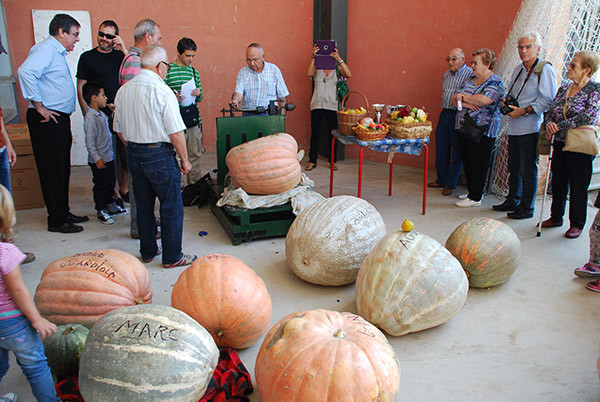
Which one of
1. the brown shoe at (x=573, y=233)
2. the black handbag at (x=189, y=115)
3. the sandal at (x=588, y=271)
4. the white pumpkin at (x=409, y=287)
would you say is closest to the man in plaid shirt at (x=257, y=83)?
the black handbag at (x=189, y=115)

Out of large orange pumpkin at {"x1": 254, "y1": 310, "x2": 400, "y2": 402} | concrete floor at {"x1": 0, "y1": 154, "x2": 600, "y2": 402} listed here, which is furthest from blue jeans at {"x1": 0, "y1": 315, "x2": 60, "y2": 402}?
large orange pumpkin at {"x1": 254, "y1": 310, "x2": 400, "y2": 402}

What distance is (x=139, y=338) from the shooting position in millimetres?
2137

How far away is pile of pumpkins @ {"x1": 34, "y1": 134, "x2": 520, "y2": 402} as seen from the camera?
6.86ft

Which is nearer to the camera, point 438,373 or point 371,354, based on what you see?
point 371,354

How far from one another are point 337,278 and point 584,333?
175 centimetres

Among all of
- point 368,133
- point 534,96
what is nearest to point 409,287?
point 368,133

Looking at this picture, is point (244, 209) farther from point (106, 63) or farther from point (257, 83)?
point (106, 63)

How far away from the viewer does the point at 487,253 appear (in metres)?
3.56

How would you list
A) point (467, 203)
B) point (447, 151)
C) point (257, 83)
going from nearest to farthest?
point (467, 203) → point (257, 83) → point (447, 151)

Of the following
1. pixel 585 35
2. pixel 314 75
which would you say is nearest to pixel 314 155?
pixel 314 75

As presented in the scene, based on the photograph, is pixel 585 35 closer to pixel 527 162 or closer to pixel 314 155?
pixel 527 162

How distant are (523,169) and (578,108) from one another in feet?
3.28

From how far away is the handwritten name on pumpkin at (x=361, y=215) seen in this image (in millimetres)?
3633

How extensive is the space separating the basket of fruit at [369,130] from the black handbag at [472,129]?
106cm
